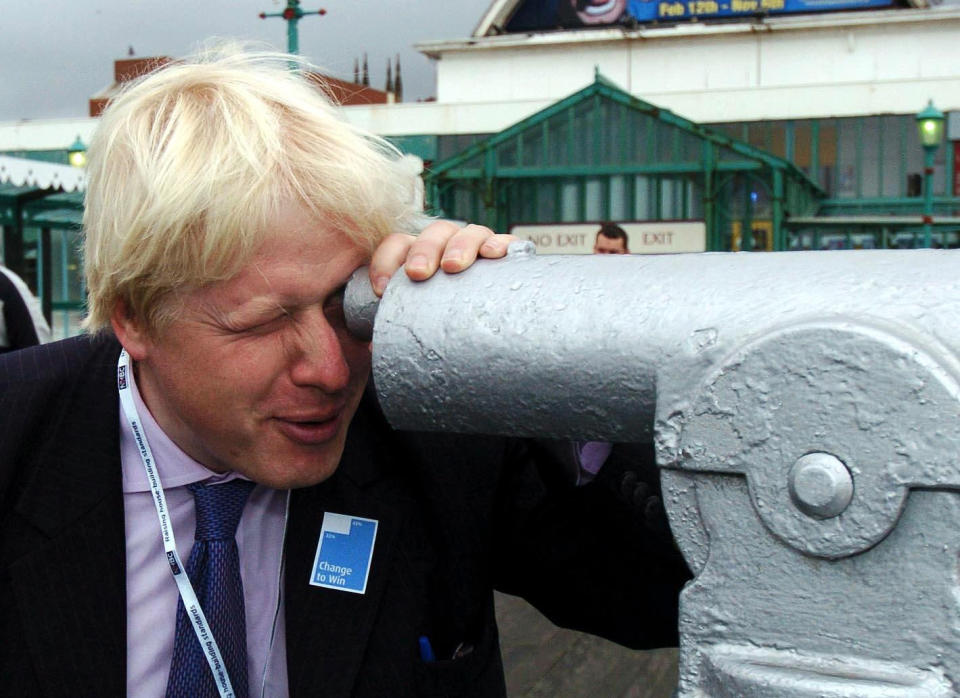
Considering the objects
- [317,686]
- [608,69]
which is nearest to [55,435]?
[317,686]

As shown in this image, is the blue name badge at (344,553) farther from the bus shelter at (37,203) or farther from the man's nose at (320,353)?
the bus shelter at (37,203)

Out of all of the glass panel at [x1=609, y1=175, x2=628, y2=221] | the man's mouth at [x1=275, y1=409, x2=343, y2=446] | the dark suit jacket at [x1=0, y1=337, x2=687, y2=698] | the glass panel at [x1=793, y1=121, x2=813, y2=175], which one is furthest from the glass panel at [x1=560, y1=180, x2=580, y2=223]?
the man's mouth at [x1=275, y1=409, x2=343, y2=446]

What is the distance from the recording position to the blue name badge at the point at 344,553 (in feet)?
4.90

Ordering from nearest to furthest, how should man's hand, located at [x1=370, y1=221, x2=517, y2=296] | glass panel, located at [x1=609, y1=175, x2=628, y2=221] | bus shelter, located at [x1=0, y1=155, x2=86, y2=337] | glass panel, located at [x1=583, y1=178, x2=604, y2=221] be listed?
man's hand, located at [x1=370, y1=221, x2=517, y2=296]
bus shelter, located at [x1=0, y1=155, x2=86, y2=337]
glass panel, located at [x1=609, y1=175, x2=628, y2=221]
glass panel, located at [x1=583, y1=178, x2=604, y2=221]

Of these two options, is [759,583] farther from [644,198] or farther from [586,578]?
[644,198]

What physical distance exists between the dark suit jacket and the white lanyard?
0.02 metres

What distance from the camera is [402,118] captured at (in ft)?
77.8

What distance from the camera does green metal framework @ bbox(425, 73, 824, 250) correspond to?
577 inches

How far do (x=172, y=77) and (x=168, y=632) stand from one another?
30.0 inches

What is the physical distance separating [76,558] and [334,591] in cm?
36

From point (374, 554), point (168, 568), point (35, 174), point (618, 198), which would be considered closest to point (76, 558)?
point (168, 568)

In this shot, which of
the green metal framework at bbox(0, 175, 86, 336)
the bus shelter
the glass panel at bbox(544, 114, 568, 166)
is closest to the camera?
the bus shelter

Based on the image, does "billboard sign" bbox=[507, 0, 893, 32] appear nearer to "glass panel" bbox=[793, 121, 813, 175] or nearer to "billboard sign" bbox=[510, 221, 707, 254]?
"glass panel" bbox=[793, 121, 813, 175]

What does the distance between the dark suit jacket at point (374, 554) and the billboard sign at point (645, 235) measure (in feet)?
39.9
